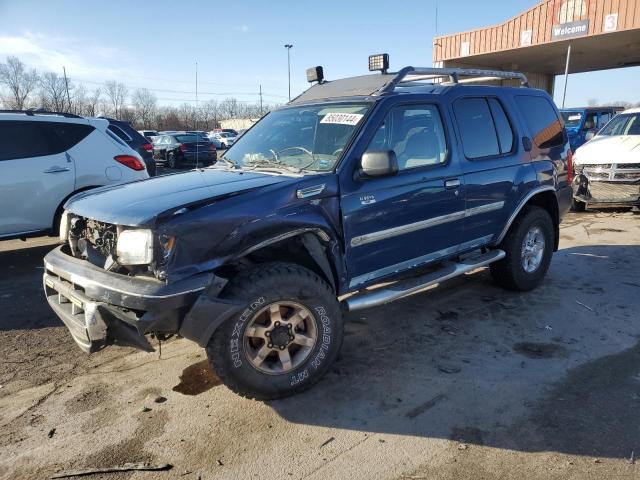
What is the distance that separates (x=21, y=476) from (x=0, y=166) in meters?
4.66

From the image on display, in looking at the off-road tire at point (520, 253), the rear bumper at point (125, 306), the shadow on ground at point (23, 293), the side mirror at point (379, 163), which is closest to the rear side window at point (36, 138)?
the shadow on ground at point (23, 293)

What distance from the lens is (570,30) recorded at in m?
19.2

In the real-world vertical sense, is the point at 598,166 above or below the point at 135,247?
above

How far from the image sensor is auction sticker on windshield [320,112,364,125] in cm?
359

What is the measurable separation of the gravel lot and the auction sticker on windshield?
1747mm

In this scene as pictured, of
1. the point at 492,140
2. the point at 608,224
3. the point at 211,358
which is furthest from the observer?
the point at 608,224

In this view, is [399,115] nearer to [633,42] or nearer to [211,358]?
[211,358]

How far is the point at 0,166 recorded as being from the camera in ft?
19.3

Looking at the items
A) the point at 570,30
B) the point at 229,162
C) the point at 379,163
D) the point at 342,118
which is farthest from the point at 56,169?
the point at 570,30

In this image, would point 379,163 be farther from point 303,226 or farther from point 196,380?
point 196,380

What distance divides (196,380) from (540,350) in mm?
2623

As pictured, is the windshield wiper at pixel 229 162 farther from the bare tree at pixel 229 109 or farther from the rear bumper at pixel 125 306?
the bare tree at pixel 229 109

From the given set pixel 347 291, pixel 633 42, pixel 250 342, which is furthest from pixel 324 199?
pixel 633 42

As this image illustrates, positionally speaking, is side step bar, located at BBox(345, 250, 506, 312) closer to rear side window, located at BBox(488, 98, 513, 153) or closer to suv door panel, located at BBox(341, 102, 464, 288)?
suv door panel, located at BBox(341, 102, 464, 288)
